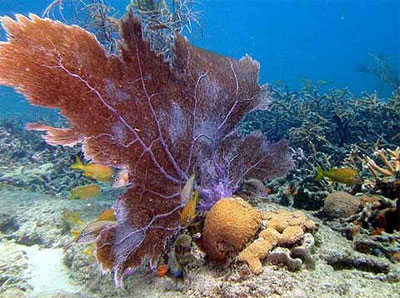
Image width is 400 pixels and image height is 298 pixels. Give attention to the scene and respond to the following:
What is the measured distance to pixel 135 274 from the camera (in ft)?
10.7

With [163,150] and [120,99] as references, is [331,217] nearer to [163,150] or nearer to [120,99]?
[163,150]

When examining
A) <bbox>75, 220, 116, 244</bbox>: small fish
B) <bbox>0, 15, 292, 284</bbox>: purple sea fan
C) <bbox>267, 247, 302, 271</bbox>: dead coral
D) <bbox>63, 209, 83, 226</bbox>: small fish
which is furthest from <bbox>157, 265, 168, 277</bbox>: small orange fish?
<bbox>63, 209, 83, 226</bbox>: small fish

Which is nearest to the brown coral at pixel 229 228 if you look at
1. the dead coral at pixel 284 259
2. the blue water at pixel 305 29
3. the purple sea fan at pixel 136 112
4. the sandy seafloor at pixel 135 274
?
the sandy seafloor at pixel 135 274

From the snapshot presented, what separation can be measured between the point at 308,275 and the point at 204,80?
7.30 ft

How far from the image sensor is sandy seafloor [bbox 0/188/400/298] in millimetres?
2385

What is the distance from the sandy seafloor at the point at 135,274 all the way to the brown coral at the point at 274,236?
88 millimetres

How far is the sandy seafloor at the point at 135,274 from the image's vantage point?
238 cm

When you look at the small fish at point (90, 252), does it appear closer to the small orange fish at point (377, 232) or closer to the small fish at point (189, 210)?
the small fish at point (189, 210)

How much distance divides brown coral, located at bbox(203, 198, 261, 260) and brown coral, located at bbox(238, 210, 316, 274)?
0.10 meters

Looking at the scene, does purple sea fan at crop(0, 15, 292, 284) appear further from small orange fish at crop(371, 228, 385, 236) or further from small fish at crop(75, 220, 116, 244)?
small orange fish at crop(371, 228, 385, 236)

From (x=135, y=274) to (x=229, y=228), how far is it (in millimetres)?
1260

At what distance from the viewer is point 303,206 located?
4.57 m

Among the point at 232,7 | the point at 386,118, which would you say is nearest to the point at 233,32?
the point at 232,7

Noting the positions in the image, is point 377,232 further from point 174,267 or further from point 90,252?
point 90,252
